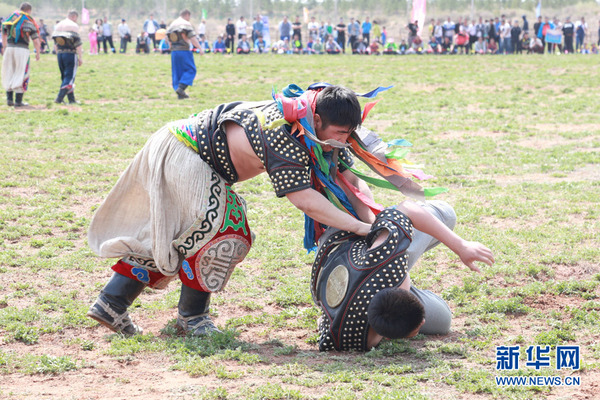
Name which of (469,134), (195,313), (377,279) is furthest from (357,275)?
(469,134)

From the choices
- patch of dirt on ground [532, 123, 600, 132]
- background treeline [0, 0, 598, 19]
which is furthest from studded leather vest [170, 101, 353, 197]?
background treeline [0, 0, 598, 19]

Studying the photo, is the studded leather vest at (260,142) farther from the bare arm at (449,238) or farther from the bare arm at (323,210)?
the bare arm at (449,238)

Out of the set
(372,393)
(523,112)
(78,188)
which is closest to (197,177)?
(372,393)

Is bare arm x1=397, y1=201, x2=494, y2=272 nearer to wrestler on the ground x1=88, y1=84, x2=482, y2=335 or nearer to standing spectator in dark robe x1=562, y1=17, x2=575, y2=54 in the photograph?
wrestler on the ground x1=88, y1=84, x2=482, y2=335

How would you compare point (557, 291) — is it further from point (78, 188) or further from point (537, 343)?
point (78, 188)

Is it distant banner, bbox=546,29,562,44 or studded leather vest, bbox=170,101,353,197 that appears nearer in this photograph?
studded leather vest, bbox=170,101,353,197

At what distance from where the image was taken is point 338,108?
359 centimetres

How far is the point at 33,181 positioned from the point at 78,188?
0.60 m

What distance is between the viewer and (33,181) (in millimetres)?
7715

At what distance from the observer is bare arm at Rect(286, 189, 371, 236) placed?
143 inches

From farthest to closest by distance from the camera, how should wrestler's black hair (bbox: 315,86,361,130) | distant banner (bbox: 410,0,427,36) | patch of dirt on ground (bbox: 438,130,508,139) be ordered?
patch of dirt on ground (bbox: 438,130,508,139)
distant banner (bbox: 410,0,427,36)
wrestler's black hair (bbox: 315,86,361,130)

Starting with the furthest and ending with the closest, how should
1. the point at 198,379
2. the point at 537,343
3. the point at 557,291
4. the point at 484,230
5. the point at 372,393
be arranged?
the point at 484,230 < the point at 557,291 < the point at 537,343 < the point at 198,379 < the point at 372,393

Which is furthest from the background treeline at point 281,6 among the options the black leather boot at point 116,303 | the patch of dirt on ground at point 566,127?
the black leather boot at point 116,303

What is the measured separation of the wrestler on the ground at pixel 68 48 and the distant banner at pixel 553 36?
20.6 meters
